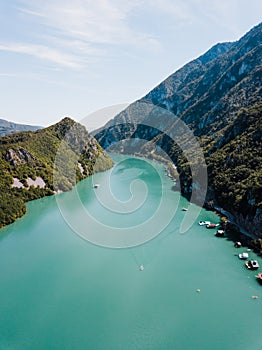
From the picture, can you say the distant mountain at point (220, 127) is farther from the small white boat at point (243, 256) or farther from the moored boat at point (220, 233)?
the small white boat at point (243, 256)

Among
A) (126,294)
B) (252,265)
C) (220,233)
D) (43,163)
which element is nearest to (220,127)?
(43,163)

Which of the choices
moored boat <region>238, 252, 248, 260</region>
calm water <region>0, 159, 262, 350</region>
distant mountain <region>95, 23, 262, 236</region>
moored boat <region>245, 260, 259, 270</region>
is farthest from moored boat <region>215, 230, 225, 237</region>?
moored boat <region>245, 260, 259, 270</region>

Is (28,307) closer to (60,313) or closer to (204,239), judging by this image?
(60,313)

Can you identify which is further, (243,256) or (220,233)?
(220,233)

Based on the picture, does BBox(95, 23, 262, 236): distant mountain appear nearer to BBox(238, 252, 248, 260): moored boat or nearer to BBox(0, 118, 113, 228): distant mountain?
BBox(238, 252, 248, 260): moored boat

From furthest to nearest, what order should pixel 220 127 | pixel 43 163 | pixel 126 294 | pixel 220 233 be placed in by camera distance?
pixel 220 127 → pixel 43 163 → pixel 220 233 → pixel 126 294

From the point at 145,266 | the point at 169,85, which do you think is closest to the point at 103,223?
the point at 145,266

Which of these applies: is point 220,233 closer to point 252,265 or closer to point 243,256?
point 243,256
